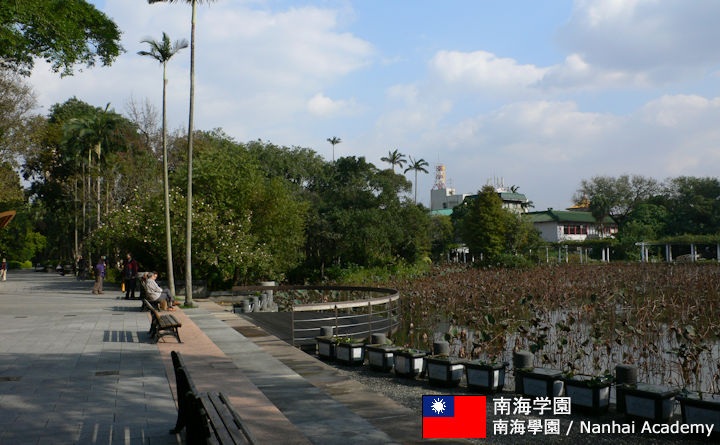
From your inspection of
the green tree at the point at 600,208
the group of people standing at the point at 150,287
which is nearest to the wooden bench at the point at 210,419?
the group of people standing at the point at 150,287

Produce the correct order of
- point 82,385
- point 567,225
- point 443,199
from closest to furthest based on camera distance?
point 82,385, point 567,225, point 443,199

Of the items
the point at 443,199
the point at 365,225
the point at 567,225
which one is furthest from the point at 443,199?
the point at 365,225

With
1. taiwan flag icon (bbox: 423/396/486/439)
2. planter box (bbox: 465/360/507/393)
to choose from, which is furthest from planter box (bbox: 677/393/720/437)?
planter box (bbox: 465/360/507/393)

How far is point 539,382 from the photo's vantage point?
8.12m

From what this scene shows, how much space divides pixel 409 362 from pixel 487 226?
147ft

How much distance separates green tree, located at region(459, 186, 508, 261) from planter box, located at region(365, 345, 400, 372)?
4353cm

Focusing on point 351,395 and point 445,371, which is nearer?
point 351,395

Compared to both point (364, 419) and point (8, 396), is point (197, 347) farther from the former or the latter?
Result: point (364, 419)

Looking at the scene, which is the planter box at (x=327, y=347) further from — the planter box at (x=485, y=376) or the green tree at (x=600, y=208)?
the green tree at (x=600, y=208)

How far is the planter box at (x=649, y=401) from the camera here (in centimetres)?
677

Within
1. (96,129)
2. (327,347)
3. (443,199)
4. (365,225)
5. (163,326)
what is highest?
(443,199)

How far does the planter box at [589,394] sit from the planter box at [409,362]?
2694 millimetres

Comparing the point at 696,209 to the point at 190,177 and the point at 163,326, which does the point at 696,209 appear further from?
the point at 163,326

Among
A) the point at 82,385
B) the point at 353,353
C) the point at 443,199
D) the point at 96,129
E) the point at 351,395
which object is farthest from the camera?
the point at 443,199
